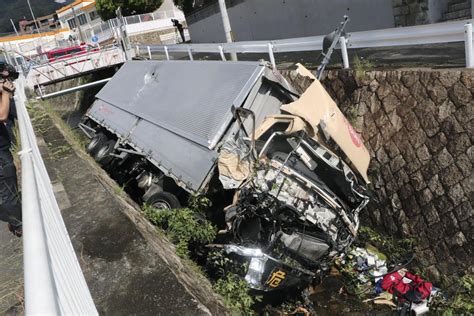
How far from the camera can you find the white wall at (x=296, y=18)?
1245 centimetres

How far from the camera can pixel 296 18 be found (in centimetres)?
1562

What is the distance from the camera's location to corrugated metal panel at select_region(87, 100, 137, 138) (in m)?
8.63

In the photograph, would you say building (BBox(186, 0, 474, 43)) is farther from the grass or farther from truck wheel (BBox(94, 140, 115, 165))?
truck wheel (BBox(94, 140, 115, 165))

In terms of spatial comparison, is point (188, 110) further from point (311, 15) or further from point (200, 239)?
point (311, 15)

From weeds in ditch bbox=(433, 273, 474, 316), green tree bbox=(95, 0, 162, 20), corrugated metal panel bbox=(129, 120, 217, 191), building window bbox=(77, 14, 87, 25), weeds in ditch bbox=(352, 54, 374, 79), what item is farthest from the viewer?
building window bbox=(77, 14, 87, 25)

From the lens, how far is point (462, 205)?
548cm

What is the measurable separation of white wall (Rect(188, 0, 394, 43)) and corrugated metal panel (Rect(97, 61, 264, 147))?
7038 millimetres

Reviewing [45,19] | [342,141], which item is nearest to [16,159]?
[342,141]

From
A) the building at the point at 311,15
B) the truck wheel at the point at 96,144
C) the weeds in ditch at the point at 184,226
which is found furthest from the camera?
the building at the point at 311,15

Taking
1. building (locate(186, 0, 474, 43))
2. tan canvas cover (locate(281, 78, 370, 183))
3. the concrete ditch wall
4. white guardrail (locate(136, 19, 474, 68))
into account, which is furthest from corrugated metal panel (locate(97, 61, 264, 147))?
building (locate(186, 0, 474, 43))

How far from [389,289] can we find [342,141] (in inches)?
88.5

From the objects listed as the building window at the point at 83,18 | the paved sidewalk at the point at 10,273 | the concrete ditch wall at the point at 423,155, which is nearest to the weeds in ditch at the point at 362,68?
the concrete ditch wall at the point at 423,155

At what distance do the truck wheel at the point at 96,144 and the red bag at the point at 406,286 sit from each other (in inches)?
267

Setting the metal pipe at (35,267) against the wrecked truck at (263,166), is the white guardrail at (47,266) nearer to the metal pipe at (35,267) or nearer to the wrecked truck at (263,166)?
the metal pipe at (35,267)
